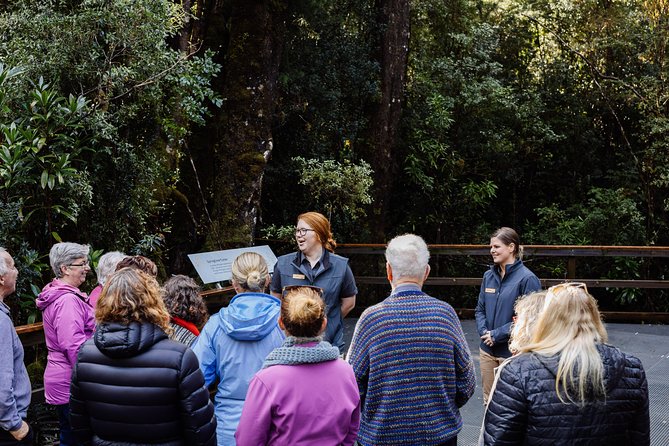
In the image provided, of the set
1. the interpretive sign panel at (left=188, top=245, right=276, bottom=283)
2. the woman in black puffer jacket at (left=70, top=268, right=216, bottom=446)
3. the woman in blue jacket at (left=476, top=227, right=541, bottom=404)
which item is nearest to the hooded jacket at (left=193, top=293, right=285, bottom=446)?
the woman in black puffer jacket at (left=70, top=268, right=216, bottom=446)

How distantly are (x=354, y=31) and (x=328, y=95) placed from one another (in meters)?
1.78

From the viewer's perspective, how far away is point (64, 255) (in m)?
4.21

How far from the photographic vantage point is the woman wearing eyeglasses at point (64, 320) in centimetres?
404

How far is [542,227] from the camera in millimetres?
14742

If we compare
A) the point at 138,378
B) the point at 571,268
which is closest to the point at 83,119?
the point at 138,378

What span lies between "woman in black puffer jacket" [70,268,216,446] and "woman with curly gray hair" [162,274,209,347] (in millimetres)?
667

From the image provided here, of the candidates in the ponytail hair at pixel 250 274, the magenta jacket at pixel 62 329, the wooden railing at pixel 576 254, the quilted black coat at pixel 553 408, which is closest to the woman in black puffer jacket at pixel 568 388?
the quilted black coat at pixel 553 408

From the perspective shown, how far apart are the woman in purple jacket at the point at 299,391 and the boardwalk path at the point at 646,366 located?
3.01 meters

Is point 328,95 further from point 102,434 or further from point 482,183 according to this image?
point 102,434

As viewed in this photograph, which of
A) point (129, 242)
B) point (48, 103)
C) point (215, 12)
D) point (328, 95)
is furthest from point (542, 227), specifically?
point (48, 103)

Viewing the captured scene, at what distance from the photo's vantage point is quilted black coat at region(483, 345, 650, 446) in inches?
101

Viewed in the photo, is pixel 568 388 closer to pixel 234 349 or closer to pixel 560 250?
pixel 234 349

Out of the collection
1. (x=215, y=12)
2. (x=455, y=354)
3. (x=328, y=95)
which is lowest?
(x=455, y=354)

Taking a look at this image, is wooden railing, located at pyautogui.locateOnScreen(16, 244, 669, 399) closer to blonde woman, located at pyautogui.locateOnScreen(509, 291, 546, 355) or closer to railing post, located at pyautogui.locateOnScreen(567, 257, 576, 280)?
railing post, located at pyautogui.locateOnScreen(567, 257, 576, 280)
